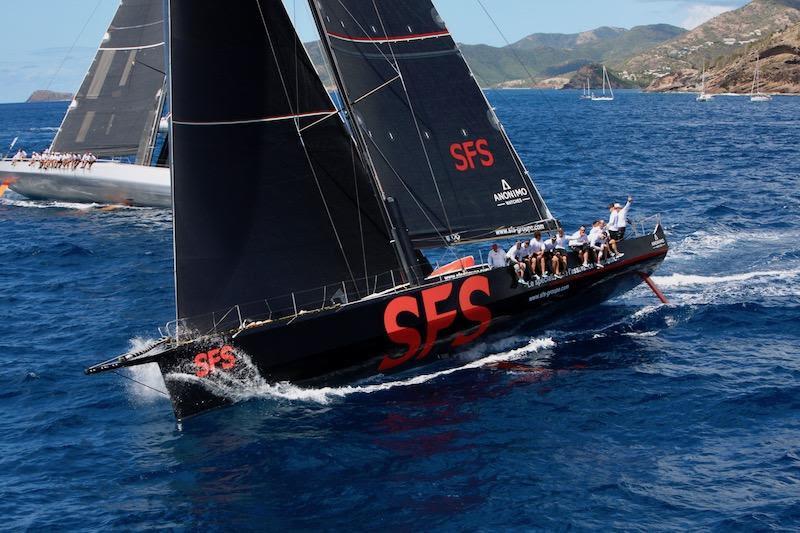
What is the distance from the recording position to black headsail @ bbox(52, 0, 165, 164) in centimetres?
4691

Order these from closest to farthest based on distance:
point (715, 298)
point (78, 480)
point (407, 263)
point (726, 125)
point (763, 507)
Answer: point (763, 507), point (78, 480), point (407, 263), point (715, 298), point (726, 125)

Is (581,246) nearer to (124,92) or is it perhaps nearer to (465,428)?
(465,428)

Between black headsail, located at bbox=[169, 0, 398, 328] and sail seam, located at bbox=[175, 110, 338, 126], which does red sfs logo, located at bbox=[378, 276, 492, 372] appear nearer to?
black headsail, located at bbox=[169, 0, 398, 328]

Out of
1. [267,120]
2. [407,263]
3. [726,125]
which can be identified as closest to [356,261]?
[407,263]

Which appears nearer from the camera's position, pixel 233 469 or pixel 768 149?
pixel 233 469

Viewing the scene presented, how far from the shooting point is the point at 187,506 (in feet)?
51.9

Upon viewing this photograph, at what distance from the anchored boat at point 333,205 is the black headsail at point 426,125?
39mm

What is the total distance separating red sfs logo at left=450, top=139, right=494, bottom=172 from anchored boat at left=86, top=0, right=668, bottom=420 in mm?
43

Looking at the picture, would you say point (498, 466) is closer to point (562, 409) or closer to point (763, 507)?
point (562, 409)

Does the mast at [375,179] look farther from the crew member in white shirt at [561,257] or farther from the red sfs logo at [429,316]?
the crew member in white shirt at [561,257]

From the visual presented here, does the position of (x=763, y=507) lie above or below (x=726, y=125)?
below

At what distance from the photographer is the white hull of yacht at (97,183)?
45.3m

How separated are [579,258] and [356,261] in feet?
20.7

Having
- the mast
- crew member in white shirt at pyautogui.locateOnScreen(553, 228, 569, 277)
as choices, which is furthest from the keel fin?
the mast
